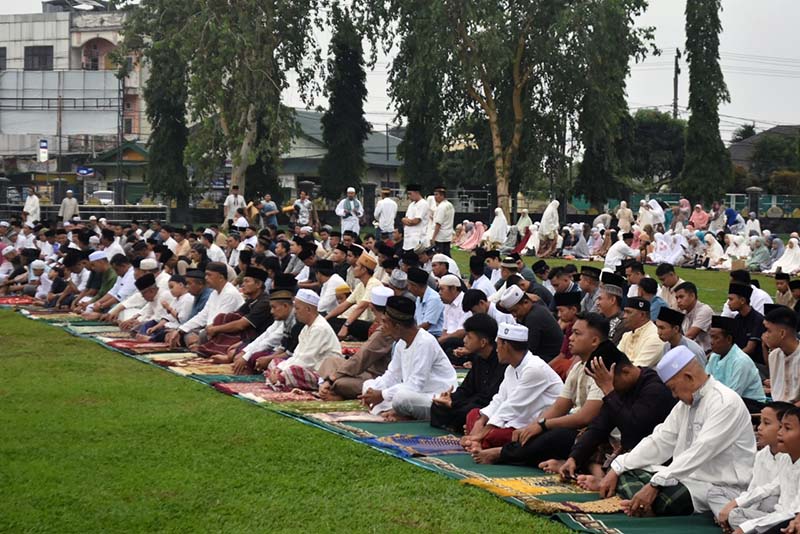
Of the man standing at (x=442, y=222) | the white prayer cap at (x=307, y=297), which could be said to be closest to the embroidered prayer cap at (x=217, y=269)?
the white prayer cap at (x=307, y=297)

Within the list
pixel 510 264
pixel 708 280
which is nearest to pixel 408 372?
pixel 510 264

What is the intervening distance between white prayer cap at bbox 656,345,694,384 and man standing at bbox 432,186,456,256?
11899mm

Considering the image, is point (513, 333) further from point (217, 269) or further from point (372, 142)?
point (372, 142)

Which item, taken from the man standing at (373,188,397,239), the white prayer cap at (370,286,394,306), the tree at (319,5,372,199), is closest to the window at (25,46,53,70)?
the tree at (319,5,372,199)

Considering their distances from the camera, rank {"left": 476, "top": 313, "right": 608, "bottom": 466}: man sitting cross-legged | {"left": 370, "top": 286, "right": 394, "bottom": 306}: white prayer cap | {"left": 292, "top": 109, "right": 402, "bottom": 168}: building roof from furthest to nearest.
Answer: {"left": 292, "top": 109, "right": 402, "bottom": 168}: building roof
{"left": 370, "top": 286, "right": 394, "bottom": 306}: white prayer cap
{"left": 476, "top": 313, "right": 608, "bottom": 466}: man sitting cross-legged

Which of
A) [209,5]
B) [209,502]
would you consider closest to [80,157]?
[209,5]

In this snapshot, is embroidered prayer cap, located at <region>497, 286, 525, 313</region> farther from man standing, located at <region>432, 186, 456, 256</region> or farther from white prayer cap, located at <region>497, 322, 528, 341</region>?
man standing, located at <region>432, 186, 456, 256</region>

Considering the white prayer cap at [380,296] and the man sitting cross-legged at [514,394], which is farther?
the white prayer cap at [380,296]

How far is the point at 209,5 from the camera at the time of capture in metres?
29.8

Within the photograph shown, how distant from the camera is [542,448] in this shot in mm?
6785

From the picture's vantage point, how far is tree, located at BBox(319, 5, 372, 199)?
35.7m

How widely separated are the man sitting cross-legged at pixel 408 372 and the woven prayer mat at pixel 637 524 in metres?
2.72

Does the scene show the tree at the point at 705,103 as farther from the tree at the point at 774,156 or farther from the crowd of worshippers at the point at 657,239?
the tree at the point at 774,156

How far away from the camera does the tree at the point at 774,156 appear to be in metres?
47.6
